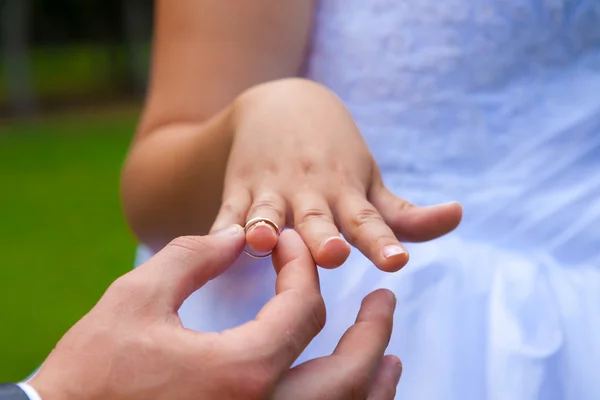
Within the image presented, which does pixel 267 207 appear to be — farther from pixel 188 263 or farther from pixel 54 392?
pixel 54 392

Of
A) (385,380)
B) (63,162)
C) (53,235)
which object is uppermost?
(385,380)

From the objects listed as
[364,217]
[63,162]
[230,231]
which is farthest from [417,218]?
[63,162]

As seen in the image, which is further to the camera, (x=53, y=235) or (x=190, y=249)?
(x=53, y=235)

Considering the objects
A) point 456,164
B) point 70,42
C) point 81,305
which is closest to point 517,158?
point 456,164

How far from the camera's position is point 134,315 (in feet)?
1.75

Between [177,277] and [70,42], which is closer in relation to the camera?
[177,277]

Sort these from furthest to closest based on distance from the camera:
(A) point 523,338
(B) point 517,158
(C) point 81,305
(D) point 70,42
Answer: (D) point 70,42 < (C) point 81,305 < (B) point 517,158 < (A) point 523,338

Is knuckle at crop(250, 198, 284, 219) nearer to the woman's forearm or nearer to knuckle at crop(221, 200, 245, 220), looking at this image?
knuckle at crop(221, 200, 245, 220)

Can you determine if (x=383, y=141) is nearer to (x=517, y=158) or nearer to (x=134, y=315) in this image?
(x=517, y=158)

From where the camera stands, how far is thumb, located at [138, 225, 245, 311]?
0.56m

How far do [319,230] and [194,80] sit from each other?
0.35 m

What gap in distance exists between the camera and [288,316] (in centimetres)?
54

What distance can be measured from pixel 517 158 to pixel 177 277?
41 centimetres

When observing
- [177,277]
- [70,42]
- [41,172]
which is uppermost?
[177,277]
